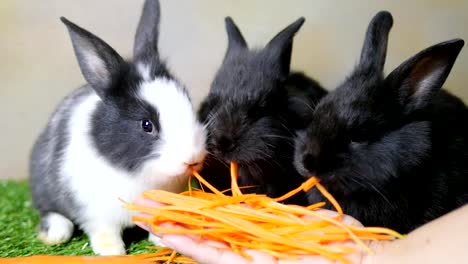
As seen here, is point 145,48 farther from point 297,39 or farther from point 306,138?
point 297,39

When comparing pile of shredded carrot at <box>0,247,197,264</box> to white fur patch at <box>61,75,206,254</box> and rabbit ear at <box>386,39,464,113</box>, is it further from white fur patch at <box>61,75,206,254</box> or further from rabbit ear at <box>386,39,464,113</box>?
rabbit ear at <box>386,39,464,113</box>

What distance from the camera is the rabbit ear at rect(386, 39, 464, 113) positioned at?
1412 millimetres

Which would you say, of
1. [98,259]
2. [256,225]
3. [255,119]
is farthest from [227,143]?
[98,259]

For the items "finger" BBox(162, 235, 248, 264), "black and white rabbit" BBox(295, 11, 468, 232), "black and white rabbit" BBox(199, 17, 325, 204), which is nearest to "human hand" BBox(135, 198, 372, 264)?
"finger" BBox(162, 235, 248, 264)

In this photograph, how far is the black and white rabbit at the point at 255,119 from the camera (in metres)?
1.55

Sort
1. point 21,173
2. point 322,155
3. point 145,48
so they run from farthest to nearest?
point 21,173
point 145,48
point 322,155

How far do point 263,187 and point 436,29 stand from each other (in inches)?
44.5

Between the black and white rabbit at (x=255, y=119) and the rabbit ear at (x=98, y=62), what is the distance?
29cm

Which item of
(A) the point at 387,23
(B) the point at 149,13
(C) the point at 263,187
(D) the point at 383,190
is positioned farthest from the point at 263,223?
(B) the point at 149,13

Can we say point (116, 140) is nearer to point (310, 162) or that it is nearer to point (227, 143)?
point (227, 143)

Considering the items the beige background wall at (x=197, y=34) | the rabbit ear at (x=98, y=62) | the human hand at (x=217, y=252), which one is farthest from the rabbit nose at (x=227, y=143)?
the beige background wall at (x=197, y=34)

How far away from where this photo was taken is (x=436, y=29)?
90.2 inches

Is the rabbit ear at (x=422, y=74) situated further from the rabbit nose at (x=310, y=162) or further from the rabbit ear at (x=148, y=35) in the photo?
the rabbit ear at (x=148, y=35)

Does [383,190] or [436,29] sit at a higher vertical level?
[436,29]
